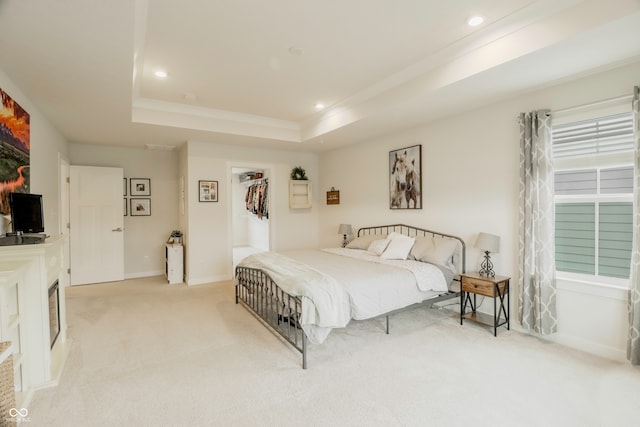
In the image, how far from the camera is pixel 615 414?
6.53ft

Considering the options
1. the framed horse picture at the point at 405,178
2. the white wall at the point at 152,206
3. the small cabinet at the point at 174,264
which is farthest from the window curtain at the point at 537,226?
the white wall at the point at 152,206

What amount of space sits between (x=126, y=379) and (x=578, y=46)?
4.18 meters

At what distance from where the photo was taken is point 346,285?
2879 millimetres

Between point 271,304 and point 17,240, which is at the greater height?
point 17,240

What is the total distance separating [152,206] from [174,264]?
1337 mm

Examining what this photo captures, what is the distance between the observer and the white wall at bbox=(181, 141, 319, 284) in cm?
530

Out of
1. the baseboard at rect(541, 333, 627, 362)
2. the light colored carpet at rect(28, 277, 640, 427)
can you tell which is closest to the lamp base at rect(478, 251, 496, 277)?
the light colored carpet at rect(28, 277, 640, 427)

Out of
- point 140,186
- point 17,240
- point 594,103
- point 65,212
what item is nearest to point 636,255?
point 594,103

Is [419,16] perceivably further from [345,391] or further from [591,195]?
[345,391]

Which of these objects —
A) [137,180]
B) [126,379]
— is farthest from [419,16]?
[137,180]

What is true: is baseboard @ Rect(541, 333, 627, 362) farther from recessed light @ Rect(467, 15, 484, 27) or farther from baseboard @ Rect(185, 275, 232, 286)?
baseboard @ Rect(185, 275, 232, 286)

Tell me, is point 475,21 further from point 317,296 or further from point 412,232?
point 412,232

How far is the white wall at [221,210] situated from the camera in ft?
17.4

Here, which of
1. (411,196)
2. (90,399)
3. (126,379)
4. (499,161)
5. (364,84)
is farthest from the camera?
(411,196)
